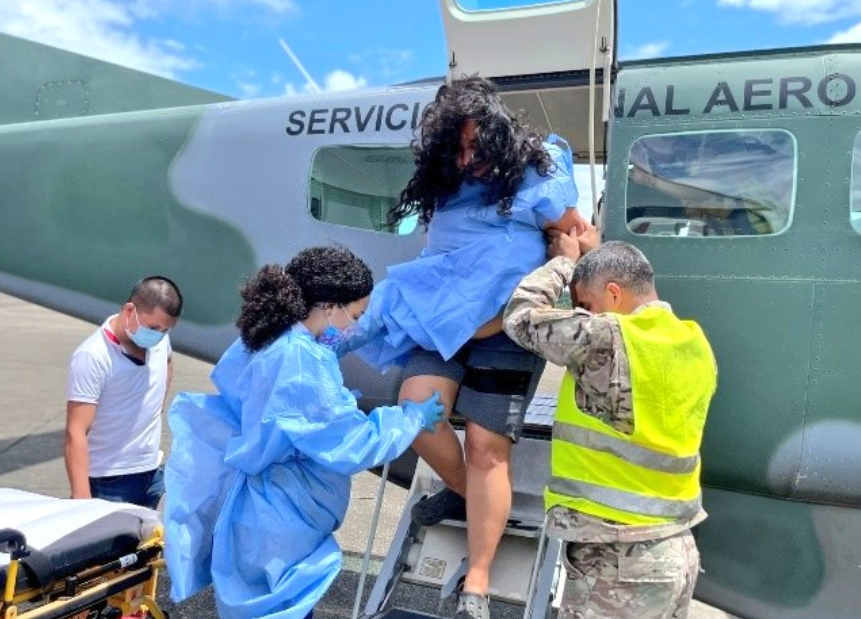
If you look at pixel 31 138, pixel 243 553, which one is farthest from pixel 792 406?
pixel 31 138

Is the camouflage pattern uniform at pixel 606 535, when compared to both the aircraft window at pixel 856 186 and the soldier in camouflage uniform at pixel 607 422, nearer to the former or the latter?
the soldier in camouflage uniform at pixel 607 422

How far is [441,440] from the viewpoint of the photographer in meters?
3.02

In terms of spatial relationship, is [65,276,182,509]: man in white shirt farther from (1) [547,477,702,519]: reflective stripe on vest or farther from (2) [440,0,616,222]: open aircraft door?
(1) [547,477,702,519]: reflective stripe on vest

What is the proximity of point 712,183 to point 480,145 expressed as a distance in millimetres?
1170

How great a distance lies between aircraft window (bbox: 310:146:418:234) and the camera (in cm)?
407

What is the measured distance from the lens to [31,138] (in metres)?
4.95

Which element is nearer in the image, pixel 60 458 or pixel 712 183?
pixel 712 183

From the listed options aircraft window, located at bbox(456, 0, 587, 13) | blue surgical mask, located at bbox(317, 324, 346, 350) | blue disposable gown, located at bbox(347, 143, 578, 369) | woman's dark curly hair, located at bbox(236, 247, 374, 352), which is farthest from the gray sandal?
aircraft window, located at bbox(456, 0, 587, 13)

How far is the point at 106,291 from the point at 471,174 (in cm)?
275

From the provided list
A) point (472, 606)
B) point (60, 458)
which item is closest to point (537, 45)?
point (472, 606)

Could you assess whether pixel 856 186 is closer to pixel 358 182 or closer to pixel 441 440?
pixel 441 440

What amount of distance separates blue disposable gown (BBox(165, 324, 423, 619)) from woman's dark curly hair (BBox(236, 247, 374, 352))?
6 cm

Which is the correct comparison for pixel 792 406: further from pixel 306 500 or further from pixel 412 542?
pixel 306 500

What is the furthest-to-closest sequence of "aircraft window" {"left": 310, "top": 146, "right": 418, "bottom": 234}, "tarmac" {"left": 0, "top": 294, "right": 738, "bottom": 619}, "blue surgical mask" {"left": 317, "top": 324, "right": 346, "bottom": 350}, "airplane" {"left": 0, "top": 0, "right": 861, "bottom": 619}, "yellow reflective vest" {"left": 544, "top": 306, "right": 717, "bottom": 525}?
"tarmac" {"left": 0, "top": 294, "right": 738, "bottom": 619} → "aircraft window" {"left": 310, "top": 146, "right": 418, "bottom": 234} → "airplane" {"left": 0, "top": 0, "right": 861, "bottom": 619} → "blue surgical mask" {"left": 317, "top": 324, "right": 346, "bottom": 350} → "yellow reflective vest" {"left": 544, "top": 306, "right": 717, "bottom": 525}
